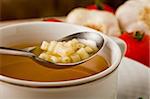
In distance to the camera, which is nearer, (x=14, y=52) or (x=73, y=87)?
(x=73, y=87)

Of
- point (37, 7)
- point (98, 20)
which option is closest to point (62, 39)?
point (98, 20)

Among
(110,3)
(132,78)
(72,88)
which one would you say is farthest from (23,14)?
(72,88)

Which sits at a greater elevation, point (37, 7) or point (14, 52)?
point (14, 52)

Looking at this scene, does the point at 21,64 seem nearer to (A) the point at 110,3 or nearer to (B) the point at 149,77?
(B) the point at 149,77

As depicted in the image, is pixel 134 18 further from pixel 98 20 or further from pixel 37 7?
pixel 37 7

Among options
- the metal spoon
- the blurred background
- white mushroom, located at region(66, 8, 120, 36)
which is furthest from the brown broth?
the blurred background

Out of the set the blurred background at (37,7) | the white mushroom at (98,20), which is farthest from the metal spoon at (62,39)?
the blurred background at (37,7)
